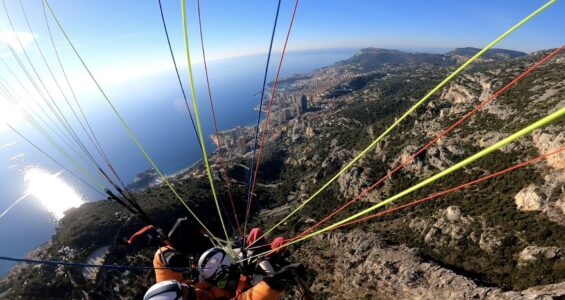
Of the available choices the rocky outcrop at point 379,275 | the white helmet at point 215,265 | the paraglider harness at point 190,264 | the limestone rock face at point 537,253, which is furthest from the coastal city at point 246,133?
the white helmet at point 215,265

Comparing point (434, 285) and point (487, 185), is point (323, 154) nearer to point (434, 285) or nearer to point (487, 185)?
point (487, 185)

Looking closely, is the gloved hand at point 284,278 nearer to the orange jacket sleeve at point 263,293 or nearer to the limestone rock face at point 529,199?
the orange jacket sleeve at point 263,293

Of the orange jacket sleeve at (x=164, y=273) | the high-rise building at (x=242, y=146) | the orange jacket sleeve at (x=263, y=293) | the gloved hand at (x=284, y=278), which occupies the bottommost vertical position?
the high-rise building at (x=242, y=146)

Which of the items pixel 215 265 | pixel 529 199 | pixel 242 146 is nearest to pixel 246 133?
pixel 242 146

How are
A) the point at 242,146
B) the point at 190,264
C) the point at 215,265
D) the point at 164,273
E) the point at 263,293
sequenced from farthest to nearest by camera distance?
the point at 242,146, the point at 190,264, the point at 164,273, the point at 215,265, the point at 263,293

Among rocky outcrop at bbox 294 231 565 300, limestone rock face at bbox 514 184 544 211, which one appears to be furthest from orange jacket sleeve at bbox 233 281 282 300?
limestone rock face at bbox 514 184 544 211

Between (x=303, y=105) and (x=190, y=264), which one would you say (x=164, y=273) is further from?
(x=303, y=105)
